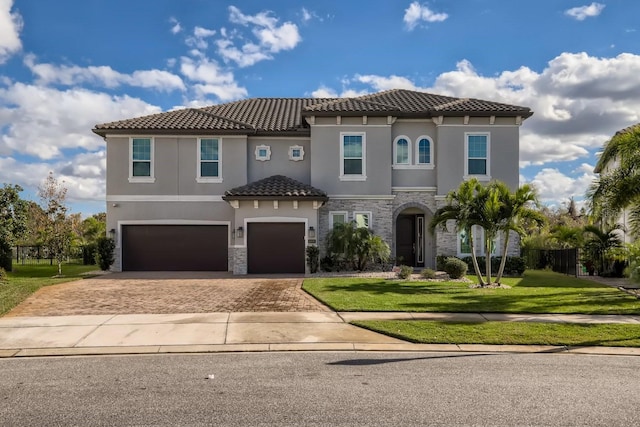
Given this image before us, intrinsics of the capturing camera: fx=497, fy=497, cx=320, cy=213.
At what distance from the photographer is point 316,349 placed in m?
8.86

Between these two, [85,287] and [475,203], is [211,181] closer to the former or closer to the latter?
[85,287]

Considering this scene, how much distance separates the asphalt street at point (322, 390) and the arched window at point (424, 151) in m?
15.6

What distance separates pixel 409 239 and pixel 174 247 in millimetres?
11424

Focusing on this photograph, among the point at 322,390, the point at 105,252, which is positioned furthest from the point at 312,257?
the point at 322,390

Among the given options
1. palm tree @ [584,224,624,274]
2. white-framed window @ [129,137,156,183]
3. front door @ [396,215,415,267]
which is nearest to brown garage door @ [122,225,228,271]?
white-framed window @ [129,137,156,183]

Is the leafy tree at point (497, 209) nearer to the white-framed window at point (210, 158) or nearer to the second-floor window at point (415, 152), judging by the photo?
the second-floor window at point (415, 152)

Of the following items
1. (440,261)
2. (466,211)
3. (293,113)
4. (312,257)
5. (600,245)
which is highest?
(293,113)

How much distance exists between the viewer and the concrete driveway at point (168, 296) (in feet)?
41.0

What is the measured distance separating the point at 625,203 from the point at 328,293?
28.4ft

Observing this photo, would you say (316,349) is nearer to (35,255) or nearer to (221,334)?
(221,334)

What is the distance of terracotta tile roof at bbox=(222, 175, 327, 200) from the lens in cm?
2117

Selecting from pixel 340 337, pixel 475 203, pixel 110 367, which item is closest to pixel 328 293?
pixel 340 337

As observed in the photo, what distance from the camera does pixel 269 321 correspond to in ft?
36.1

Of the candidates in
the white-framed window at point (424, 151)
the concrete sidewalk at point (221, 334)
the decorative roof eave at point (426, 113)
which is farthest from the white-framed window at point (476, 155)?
the concrete sidewalk at point (221, 334)
